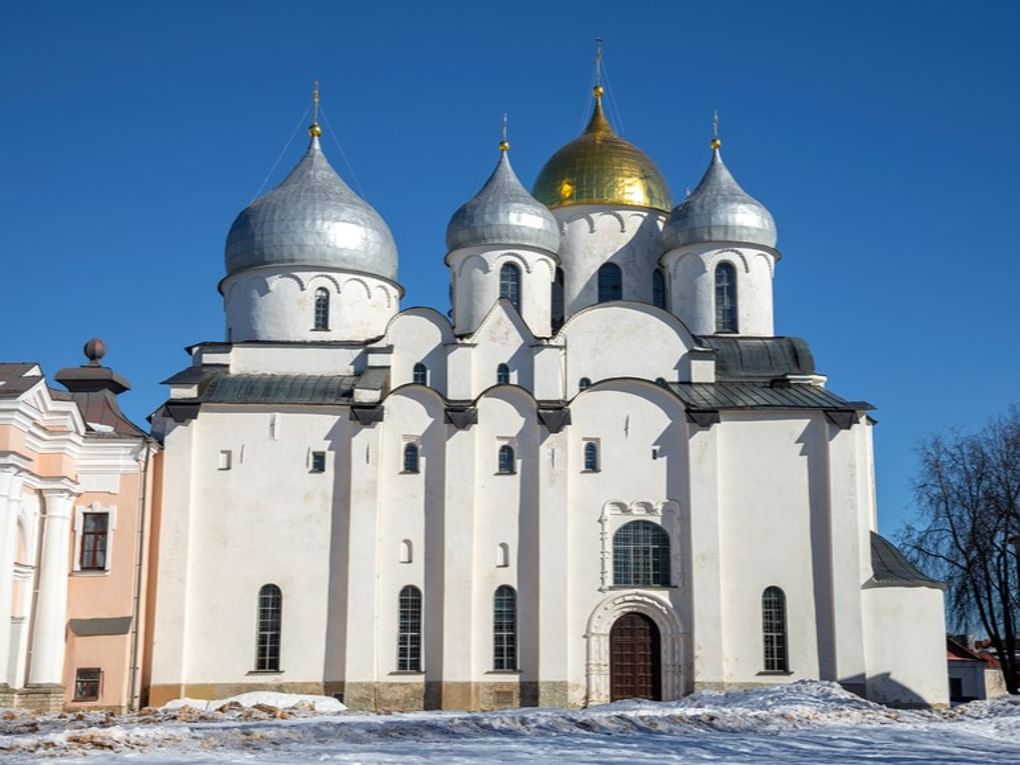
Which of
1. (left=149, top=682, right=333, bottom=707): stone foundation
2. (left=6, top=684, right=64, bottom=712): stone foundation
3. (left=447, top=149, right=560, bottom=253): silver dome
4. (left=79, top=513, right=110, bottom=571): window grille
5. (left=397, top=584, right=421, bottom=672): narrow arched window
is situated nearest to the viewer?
(left=6, top=684, right=64, bottom=712): stone foundation

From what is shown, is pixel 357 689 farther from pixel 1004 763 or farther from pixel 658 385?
pixel 1004 763

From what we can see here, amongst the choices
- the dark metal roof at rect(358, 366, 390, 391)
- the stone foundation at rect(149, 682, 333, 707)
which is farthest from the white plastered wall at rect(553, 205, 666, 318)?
the stone foundation at rect(149, 682, 333, 707)

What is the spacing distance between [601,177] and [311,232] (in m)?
8.13

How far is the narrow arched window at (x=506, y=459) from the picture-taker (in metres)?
32.2

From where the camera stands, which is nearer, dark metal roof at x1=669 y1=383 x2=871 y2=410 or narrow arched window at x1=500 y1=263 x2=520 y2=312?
dark metal roof at x1=669 y1=383 x2=871 y2=410

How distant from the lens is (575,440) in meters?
32.5

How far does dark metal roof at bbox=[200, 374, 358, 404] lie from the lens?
106 feet

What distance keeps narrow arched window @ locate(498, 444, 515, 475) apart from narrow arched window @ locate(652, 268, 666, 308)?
7.53 m

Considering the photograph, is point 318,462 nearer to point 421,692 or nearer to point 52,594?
point 421,692

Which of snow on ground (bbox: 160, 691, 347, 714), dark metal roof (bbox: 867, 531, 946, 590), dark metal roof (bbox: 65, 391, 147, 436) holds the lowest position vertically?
snow on ground (bbox: 160, 691, 347, 714)

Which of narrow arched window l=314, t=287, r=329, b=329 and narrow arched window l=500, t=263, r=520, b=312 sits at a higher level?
narrow arched window l=500, t=263, r=520, b=312

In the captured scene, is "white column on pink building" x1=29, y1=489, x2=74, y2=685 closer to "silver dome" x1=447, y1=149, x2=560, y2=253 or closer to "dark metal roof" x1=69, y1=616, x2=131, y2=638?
"dark metal roof" x1=69, y1=616, x2=131, y2=638

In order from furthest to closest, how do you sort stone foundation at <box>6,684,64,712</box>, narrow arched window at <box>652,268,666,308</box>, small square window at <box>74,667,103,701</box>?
1. narrow arched window at <box>652,268,666,308</box>
2. small square window at <box>74,667,103,701</box>
3. stone foundation at <box>6,684,64,712</box>

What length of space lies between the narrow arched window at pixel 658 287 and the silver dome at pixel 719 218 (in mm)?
1005
